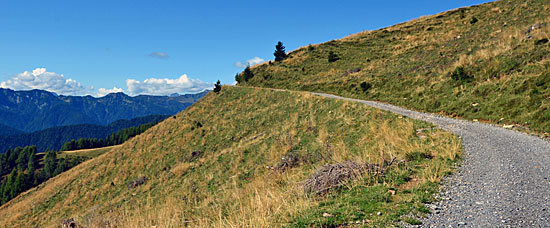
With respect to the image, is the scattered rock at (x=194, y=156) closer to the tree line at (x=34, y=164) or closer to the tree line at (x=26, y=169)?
the tree line at (x=26, y=169)

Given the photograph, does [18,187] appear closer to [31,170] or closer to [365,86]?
[31,170]

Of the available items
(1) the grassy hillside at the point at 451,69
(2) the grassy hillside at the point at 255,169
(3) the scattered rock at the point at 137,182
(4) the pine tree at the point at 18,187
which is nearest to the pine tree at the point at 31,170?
(4) the pine tree at the point at 18,187

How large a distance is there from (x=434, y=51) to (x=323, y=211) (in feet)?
115

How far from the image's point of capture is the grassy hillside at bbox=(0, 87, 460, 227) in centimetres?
632

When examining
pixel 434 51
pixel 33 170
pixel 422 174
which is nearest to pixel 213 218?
pixel 422 174

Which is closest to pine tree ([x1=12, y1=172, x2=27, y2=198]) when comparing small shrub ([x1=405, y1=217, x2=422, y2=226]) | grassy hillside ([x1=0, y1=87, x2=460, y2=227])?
grassy hillside ([x1=0, y1=87, x2=460, y2=227])

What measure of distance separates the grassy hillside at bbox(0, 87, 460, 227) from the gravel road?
1.49 feet

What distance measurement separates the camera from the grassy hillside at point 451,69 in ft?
49.5

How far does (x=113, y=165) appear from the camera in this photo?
3941 cm

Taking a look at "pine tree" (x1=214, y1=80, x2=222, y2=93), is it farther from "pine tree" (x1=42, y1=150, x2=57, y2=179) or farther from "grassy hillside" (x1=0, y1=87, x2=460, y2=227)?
"pine tree" (x1=42, y1=150, x2=57, y2=179)

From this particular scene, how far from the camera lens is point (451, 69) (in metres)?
23.4

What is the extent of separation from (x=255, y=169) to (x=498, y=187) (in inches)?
513

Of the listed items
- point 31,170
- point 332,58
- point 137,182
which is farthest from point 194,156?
point 31,170

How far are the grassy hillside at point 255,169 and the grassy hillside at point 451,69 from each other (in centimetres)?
507
